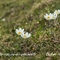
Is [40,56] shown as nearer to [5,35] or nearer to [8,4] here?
[5,35]

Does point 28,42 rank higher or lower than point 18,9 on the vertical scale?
lower

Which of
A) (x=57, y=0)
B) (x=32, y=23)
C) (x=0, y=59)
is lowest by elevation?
(x=0, y=59)

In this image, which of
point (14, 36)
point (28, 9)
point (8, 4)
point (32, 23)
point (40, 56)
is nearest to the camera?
point (40, 56)

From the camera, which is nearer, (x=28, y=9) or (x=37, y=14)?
(x=37, y=14)

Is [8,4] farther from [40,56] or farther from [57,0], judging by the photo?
[40,56]

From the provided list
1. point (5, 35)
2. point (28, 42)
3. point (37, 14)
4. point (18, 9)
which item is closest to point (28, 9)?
point (18, 9)

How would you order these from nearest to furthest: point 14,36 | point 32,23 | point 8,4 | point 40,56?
point 40,56, point 14,36, point 32,23, point 8,4

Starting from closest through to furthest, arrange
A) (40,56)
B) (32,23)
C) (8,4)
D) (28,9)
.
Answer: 1. (40,56)
2. (32,23)
3. (28,9)
4. (8,4)

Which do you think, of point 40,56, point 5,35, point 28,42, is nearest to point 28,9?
point 5,35

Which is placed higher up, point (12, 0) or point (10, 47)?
point (12, 0)
